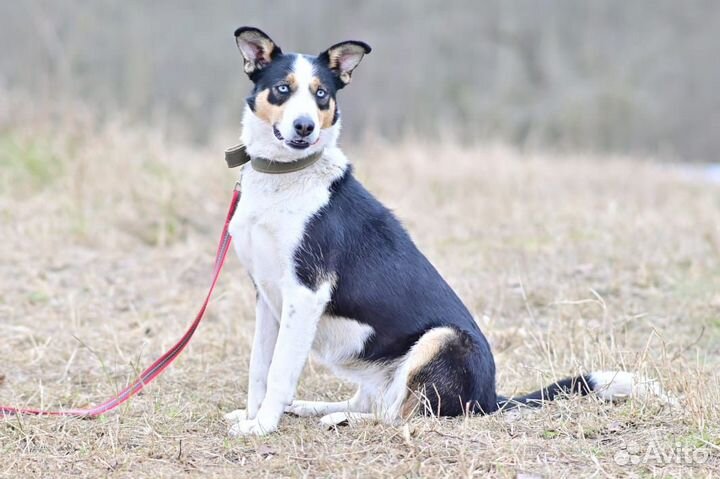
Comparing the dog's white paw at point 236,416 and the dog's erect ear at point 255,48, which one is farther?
the dog's white paw at point 236,416

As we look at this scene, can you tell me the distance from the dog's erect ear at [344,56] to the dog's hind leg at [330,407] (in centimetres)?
135

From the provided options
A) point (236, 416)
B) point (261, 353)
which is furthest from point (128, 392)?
point (261, 353)

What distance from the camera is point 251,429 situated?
3480 mm

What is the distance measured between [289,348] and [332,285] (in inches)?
12.0

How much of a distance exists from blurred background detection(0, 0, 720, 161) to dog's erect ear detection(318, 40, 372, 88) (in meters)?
9.14

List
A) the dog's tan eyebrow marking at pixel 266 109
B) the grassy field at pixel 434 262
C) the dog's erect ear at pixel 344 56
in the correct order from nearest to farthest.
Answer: the grassy field at pixel 434 262
the dog's tan eyebrow marking at pixel 266 109
the dog's erect ear at pixel 344 56

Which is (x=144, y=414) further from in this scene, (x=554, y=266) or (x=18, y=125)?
(x=18, y=125)

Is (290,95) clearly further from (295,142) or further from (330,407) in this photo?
(330,407)

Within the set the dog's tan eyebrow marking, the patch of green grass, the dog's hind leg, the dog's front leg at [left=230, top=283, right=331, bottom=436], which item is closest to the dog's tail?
the dog's hind leg

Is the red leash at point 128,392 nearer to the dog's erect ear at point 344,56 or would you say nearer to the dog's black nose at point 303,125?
the dog's black nose at point 303,125

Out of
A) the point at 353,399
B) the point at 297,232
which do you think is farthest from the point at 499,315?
the point at 297,232

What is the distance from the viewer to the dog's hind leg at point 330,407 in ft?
12.4

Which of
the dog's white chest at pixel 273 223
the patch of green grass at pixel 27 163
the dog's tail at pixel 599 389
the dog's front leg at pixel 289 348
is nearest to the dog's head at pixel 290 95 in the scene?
the dog's white chest at pixel 273 223

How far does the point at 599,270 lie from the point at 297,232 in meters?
3.19
